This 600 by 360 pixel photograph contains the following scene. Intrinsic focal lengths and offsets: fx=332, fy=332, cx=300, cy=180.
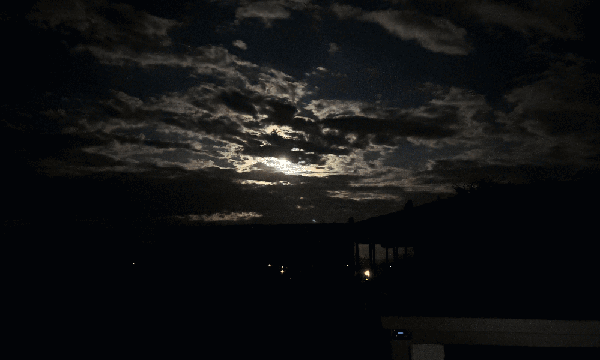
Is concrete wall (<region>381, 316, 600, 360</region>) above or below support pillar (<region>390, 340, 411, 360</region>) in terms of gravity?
above

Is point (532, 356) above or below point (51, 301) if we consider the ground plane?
above

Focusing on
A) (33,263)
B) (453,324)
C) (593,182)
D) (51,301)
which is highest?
(593,182)

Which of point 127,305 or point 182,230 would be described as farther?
point 182,230

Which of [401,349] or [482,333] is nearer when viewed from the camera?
[482,333]

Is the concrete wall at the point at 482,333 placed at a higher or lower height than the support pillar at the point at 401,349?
higher

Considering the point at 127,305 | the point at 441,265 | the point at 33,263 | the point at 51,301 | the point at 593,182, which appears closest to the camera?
the point at 593,182

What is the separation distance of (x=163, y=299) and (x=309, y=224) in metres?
8.51

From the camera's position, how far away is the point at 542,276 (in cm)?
492

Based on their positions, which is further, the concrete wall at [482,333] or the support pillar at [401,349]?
the support pillar at [401,349]

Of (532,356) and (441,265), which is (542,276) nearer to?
(532,356)

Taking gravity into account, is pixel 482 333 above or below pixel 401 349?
above

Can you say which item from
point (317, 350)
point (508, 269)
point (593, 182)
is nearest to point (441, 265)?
point (508, 269)

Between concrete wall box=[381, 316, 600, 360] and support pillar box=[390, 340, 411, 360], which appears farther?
support pillar box=[390, 340, 411, 360]

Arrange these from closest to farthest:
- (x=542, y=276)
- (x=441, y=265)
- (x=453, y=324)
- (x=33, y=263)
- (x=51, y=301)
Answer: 1. (x=453, y=324)
2. (x=542, y=276)
3. (x=441, y=265)
4. (x=51, y=301)
5. (x=33, y=263)
